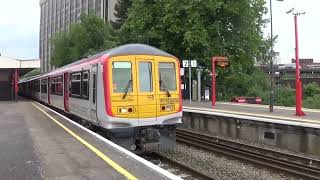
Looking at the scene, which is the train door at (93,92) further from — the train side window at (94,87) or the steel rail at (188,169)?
the steel rail at (188,169)

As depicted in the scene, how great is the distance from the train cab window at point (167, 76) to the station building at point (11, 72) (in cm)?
3767

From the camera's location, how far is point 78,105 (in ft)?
64.0

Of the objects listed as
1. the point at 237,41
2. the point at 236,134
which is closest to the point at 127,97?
the point at 236,134

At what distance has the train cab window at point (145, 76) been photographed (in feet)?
50.0

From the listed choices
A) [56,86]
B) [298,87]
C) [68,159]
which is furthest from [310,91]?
[68,159]

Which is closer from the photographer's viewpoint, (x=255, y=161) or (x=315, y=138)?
(x=255, y=161)

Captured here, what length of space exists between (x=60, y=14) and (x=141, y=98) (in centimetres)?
13995

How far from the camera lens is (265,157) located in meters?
14.8

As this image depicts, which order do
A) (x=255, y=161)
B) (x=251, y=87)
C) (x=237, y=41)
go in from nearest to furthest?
(x=255, y=161) → (x=237, y=41) → (x=251, y=87)

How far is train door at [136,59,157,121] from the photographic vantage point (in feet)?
49.6

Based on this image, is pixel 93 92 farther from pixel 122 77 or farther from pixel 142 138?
pixel 142 138

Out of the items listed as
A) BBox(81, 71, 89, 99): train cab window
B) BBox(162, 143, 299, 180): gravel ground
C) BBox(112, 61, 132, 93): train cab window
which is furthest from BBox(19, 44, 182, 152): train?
BBox(81, 71, 89, 99): train cab window

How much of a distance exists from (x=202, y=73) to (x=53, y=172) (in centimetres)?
3424

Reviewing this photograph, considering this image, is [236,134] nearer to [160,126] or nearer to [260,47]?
[160,126]
